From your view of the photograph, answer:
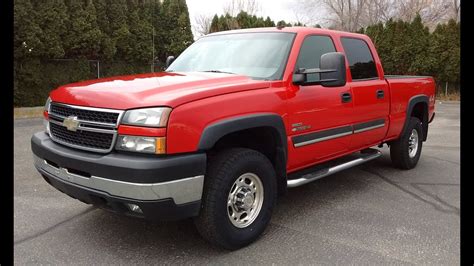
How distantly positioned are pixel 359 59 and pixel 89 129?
3489mm

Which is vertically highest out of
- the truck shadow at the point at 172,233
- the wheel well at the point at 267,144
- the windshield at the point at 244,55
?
the windshield at the point at 244,55

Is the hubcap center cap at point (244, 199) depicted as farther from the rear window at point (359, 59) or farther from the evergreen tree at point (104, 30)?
the evergreen tree at point (104, 30)

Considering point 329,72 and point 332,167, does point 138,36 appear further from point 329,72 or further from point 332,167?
point 329,72

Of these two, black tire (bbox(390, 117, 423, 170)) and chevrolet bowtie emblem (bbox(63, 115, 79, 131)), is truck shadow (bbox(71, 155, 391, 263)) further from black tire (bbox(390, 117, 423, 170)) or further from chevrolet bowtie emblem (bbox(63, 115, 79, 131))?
black tire (bbox(390, 117, 423, 170))

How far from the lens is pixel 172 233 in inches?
149

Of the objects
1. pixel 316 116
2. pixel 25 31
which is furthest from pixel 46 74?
pixel 316 116

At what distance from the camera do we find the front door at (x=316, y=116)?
3.96 m

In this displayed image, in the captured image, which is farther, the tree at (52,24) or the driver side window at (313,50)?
the tree at (52,24)

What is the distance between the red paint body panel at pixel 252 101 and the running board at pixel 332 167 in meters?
0.12

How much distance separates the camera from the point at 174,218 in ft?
A: 9.90

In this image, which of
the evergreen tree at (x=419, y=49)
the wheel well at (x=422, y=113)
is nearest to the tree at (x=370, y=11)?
the evergreen tree at (x=419, y=49)

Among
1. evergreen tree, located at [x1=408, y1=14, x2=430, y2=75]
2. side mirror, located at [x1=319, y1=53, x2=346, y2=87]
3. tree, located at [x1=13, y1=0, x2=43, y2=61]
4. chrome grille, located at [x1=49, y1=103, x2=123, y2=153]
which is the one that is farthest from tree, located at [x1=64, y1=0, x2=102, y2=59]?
evergreen tree, located at [x1=408, y1=14, x2=430, y2=75]
